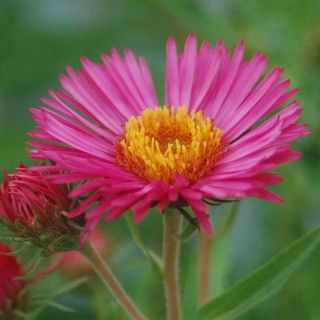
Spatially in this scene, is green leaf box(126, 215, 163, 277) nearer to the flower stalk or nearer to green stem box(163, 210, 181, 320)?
green stem box(163, 210, 181, 320)

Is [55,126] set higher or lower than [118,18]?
lower

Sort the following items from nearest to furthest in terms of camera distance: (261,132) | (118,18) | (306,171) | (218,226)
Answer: (261,132) < (218,226) < (306,171) < (118,18)

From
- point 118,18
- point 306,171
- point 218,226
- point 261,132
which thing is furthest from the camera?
point 118,18

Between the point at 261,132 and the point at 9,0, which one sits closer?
the point at 261,132

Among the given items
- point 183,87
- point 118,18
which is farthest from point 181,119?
point 118,18

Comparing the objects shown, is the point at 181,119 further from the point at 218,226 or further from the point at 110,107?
the point at 218,226

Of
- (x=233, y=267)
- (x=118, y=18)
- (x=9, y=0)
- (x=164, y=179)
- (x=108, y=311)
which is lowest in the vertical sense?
(x=233, y=267)

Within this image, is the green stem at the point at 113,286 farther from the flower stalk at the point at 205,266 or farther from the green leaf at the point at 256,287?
the flower stalk at the point at 205,266
